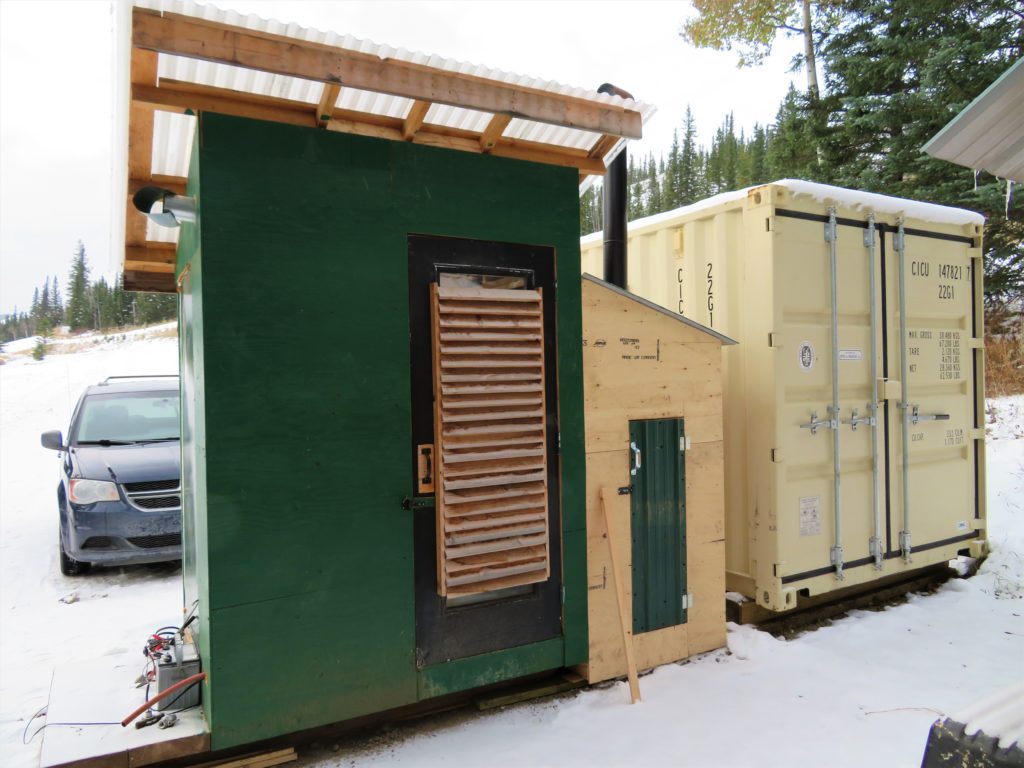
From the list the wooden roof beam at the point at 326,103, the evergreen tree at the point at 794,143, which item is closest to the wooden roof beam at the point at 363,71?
the wooden roof beam at the point at 326,103

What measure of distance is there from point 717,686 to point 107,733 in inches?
128

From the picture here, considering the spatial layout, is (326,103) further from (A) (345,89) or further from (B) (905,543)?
(B) (905,543)

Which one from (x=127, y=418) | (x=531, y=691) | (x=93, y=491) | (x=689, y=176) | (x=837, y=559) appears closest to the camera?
(x=531, y=691)

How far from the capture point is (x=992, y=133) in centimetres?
282

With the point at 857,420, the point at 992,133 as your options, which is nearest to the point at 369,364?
the point at 992,133

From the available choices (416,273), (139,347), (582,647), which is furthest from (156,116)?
(139,347)

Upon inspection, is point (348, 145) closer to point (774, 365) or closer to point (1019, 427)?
point (774, 365)

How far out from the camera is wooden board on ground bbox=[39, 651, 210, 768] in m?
2.84

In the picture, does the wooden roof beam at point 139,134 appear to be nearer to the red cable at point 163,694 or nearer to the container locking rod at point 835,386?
the red cable at point 163,694

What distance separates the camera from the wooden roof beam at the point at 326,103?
290cm

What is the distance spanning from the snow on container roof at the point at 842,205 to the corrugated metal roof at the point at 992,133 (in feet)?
4.34

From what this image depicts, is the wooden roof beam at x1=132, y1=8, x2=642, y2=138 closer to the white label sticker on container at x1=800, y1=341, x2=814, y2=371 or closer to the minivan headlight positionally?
the white label sticker on container at x1=800, y1=341, x2=814, y2=371

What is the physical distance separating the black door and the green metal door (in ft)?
1.99

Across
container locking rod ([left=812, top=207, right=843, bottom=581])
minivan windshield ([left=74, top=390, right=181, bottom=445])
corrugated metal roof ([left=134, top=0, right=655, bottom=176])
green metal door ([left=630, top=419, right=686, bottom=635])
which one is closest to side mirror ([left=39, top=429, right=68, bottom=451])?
minivan windshield ([left=74, top=390, right=181, bottom=445])
